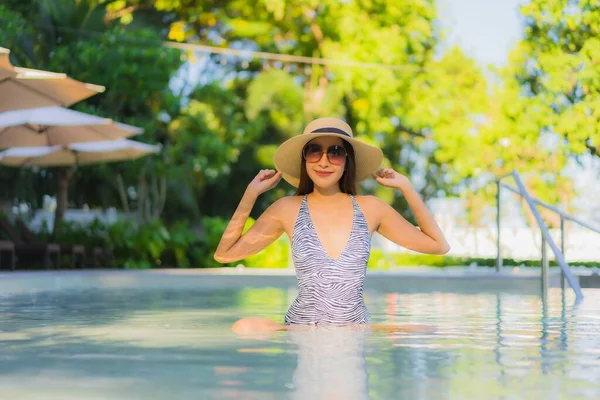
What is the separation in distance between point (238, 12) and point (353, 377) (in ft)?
98.9

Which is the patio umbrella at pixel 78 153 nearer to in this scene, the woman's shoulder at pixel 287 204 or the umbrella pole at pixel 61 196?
the umbrella pole at pixel 61 196

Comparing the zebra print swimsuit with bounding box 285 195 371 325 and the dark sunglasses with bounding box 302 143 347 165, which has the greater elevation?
the dark sunglasses with bounding box 302 143 347 165

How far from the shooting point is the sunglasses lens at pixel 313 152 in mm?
6070

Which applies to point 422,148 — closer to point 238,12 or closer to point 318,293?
point 238,12

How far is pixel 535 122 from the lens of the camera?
26.0 m

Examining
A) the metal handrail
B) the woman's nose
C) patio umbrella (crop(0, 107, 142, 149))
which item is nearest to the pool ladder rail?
the metal handrail

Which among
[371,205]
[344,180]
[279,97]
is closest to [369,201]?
[371,205]

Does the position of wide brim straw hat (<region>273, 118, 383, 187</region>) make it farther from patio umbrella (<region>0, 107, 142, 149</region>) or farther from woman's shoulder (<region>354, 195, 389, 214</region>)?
patio umbrella (<region>0, 107, 142, 149</region>)

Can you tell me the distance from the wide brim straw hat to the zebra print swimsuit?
258 millimetres

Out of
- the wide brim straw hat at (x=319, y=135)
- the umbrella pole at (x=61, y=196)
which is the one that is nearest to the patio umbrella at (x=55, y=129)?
the umbrella pole at (x=61, y=196)

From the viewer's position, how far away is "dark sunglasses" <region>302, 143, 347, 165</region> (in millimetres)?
6074

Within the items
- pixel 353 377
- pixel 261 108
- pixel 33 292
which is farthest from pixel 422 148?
pixel 353 377

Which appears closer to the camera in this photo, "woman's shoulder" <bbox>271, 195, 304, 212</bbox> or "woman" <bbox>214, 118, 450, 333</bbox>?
"woman" <bbox>214, 118, 450, 333</bbox>

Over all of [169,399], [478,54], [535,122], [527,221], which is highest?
[478,54]
